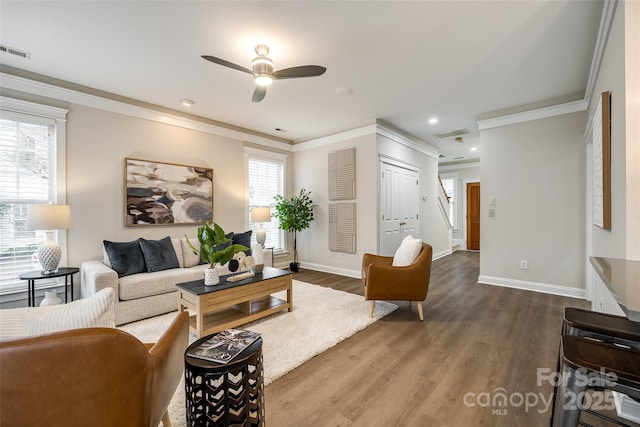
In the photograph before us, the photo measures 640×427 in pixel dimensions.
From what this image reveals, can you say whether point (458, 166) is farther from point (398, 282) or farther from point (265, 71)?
point (265, 71)

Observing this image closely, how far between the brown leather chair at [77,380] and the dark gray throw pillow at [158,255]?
2821 millimetres

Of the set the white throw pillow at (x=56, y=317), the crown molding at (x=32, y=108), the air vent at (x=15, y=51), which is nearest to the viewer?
the white throw pillow at (x=56, y=317)

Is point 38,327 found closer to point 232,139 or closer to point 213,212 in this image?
point 213,212

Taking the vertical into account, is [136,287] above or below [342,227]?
below

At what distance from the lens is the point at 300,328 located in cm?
280

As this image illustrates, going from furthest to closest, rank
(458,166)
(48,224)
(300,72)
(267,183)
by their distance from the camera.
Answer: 1. (458,166)
2. (267,183)
3. (48,224)
4. (300,72)

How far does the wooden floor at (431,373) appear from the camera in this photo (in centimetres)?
165

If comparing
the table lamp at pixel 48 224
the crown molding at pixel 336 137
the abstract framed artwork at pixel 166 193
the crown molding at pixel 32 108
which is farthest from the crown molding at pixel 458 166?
the table lamp at pixel 48 224

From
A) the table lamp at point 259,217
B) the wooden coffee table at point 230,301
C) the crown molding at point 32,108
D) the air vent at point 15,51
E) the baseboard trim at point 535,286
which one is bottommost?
the baseboard trim at point 535,286

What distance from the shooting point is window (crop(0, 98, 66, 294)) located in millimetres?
2986

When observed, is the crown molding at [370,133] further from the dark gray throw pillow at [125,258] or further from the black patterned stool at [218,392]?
the black patterned stool at [218,392]

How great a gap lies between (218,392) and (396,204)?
4.82 meters

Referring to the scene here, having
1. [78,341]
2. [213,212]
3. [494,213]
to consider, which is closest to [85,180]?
[213,212]

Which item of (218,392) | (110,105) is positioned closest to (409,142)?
(110,105)
